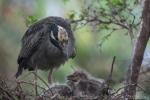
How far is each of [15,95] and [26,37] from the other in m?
2.00

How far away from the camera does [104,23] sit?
640 cm

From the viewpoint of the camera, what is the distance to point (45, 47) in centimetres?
707

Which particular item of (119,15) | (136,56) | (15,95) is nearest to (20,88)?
(15,95)

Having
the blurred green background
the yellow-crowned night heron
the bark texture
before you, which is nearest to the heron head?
the yellow-crowned night heron

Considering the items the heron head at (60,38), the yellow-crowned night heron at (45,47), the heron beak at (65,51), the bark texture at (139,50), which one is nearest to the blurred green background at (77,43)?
the yellow-crowned night heron at (45,47)

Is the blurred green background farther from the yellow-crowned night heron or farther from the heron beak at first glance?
the heron beak

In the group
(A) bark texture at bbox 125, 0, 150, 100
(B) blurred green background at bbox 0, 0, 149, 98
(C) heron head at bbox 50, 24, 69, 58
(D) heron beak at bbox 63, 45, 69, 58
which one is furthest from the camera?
(B) blurred green background at bbox 0, 0, 149, 98

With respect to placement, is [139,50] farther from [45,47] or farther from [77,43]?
[77,43]

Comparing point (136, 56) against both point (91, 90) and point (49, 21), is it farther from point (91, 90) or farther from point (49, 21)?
point (49, 21)

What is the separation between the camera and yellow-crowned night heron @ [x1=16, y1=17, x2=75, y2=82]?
698cm

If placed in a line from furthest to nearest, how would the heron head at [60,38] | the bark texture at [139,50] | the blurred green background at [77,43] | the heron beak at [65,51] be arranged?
the blurred green background at [77,43], the heron beak at [65,51], the heron head at [60,38], the bark texture at [139,50]

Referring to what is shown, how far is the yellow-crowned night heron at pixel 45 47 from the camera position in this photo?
6.98m

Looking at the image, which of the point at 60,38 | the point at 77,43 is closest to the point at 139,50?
the point at 60,38

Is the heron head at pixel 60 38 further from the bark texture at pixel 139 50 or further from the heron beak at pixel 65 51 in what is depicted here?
the bark texture at pixel 139 50
